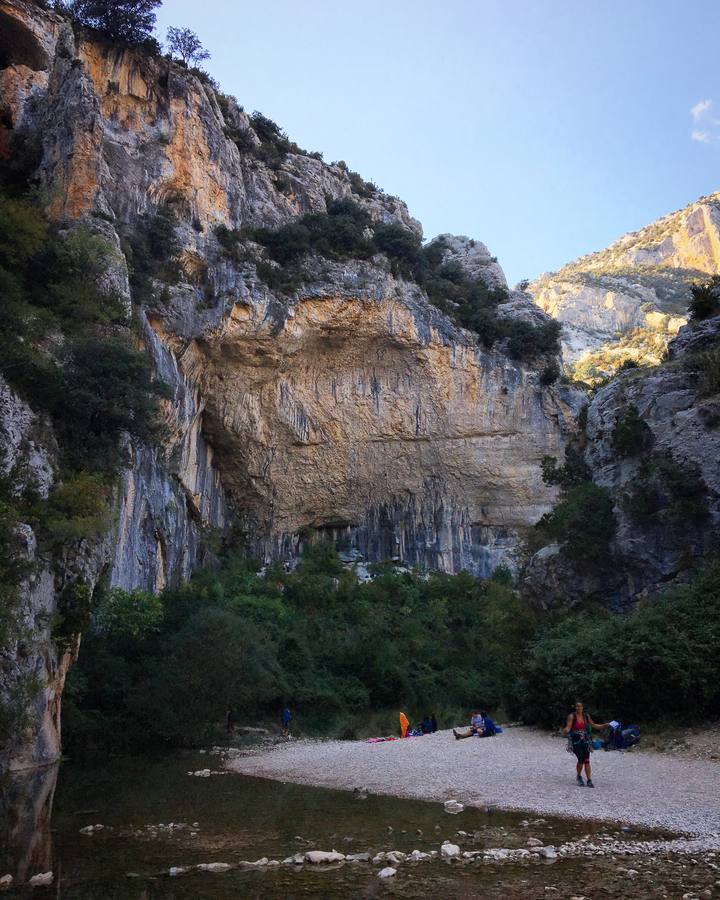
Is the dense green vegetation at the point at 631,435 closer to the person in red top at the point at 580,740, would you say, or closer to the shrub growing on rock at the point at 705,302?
the shrub growing on rock at the point at 705,302

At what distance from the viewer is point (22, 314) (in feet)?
61.4

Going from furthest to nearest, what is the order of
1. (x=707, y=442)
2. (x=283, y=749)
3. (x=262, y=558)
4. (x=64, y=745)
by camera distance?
(x=262, y=558)
(x=707, y=442)
(x=283, y=749)
(x=64, y=745)

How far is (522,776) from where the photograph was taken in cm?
1200

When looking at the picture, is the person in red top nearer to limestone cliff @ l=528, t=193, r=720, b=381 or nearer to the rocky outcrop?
the rocky outcrop

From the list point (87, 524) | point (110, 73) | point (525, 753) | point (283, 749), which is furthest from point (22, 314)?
point (110, 73)

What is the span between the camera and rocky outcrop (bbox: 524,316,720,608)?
863 inches

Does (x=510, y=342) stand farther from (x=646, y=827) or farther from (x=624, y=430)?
(x=646, y=827)

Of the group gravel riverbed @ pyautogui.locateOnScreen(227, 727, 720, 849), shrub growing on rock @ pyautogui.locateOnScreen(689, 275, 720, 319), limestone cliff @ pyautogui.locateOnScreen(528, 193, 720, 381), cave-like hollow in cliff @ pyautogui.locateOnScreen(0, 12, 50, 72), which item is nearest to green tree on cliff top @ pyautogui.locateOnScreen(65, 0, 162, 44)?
cave-like hollow in cliff @ pyautogui.locateOnScreen(0, 12, 50, 72)

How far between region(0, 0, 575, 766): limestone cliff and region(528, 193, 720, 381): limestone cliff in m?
48.5

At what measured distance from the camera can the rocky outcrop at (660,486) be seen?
71.9 ft

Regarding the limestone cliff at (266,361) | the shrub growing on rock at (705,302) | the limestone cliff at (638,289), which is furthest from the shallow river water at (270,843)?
the limestone cliff at (638,289)

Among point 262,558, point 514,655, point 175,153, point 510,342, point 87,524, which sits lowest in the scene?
point 514,655

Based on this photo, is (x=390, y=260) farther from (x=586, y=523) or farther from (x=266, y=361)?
(x=586, y=523)

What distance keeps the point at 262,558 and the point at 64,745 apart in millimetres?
22495
